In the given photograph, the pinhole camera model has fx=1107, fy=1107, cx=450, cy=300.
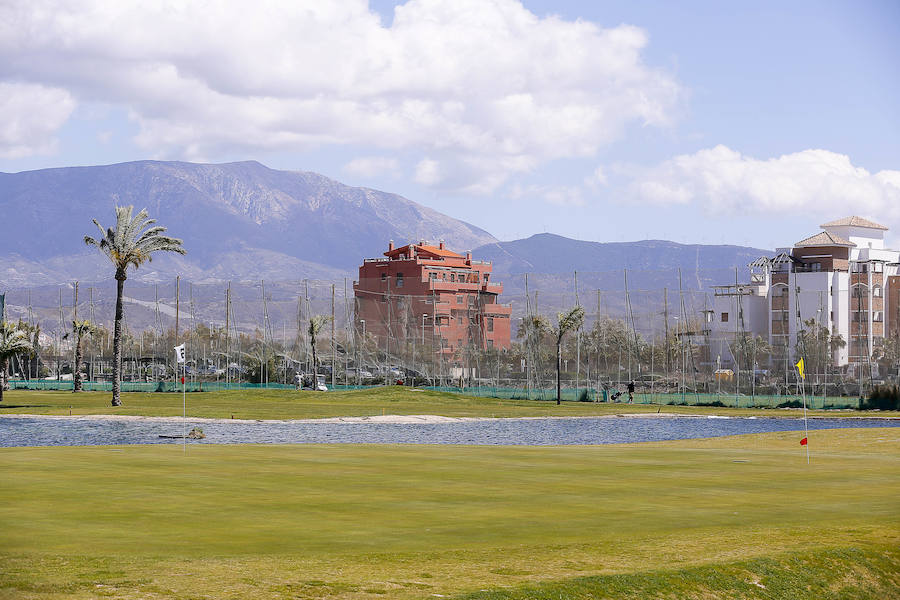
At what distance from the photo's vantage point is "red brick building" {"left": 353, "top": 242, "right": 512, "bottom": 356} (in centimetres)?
12594

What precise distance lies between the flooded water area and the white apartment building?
6063cm

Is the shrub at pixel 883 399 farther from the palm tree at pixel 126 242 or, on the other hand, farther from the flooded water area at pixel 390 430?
the palm tree at pixel 126 242

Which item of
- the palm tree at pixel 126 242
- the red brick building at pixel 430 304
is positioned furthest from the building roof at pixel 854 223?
the palm tree at pixel 126 242

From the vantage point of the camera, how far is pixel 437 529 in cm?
1747

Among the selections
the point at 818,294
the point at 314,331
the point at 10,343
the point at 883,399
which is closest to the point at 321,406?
the point at 10,343

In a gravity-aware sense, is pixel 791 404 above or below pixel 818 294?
→ below

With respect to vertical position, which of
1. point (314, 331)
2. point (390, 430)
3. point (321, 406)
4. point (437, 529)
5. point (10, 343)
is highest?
point (314, 331)

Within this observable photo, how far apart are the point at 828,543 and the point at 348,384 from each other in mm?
95187

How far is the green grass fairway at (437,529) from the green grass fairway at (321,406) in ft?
123

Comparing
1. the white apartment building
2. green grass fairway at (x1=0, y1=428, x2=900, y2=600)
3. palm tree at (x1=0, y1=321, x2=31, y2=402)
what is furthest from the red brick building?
green grass fairway at (x1=0, y1=428, x2=900, y2=600)

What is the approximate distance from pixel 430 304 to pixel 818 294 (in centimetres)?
4847

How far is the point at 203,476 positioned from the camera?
81.7ft

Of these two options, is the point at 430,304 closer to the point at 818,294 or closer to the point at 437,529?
the point at 818,294

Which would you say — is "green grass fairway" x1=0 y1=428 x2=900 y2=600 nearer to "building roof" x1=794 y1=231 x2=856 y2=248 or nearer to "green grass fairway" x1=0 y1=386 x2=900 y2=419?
"green grass fairway" x1=0 y1=386 x2=900 y2=419
